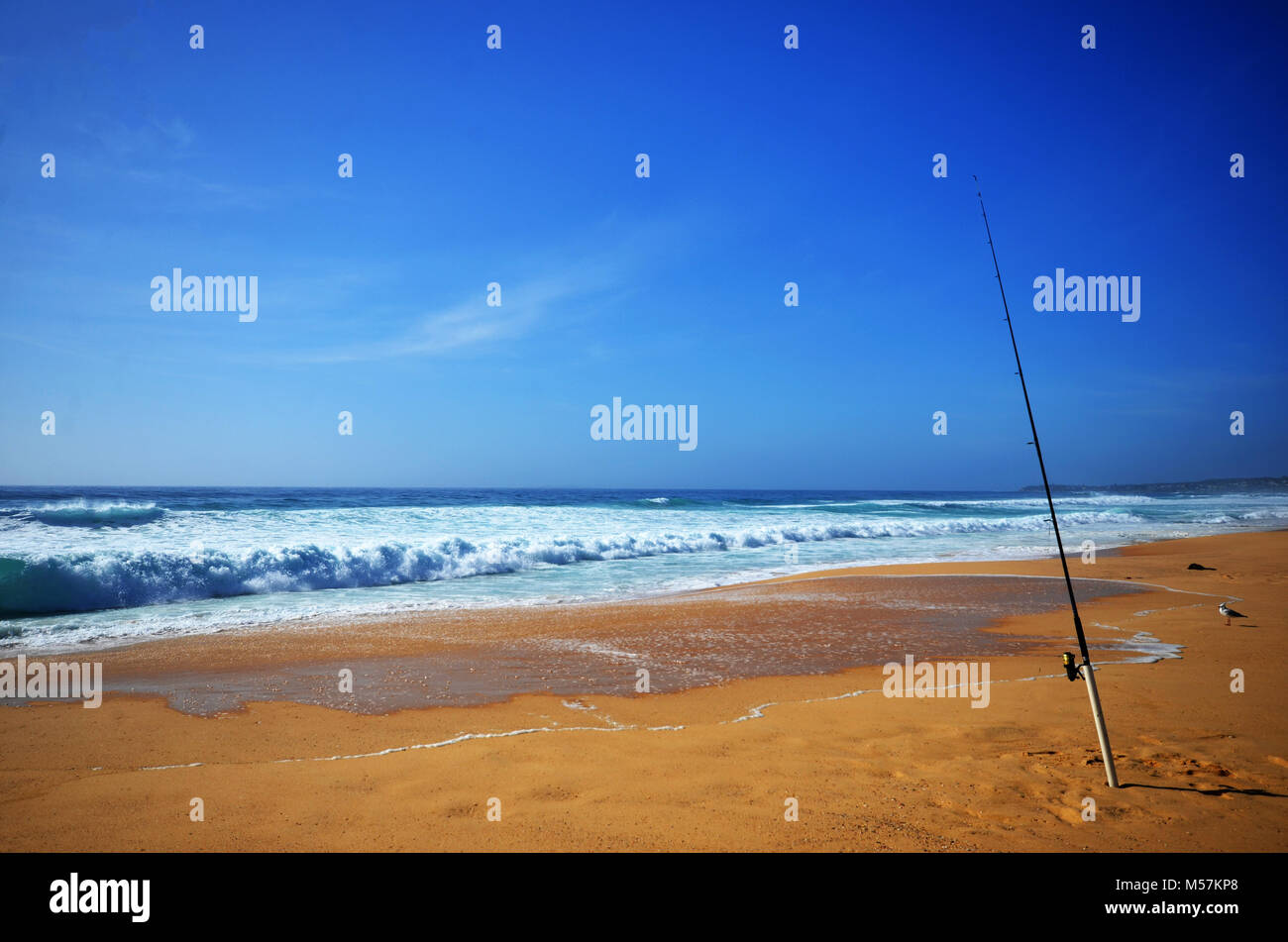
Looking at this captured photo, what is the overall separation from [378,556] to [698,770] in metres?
14.6

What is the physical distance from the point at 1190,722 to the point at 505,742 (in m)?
5.18

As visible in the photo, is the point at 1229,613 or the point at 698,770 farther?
the point at 1229,613

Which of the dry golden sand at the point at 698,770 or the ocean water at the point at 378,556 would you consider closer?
the dry golden sand at the point at 698,770

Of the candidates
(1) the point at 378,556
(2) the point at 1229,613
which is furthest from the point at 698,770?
(1) the point at 378,556

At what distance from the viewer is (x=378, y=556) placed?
54.6 ft

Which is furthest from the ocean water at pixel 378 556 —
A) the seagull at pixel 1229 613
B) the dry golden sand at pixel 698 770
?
the seagull at pixel 1229 613

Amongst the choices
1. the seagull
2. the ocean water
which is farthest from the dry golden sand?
the ocean water

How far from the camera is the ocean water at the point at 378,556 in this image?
11.6m

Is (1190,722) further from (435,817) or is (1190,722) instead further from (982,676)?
(435,817)

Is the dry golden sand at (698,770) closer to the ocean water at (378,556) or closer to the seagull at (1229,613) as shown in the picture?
the seagull at (1229,613)

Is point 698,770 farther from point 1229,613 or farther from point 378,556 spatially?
point 378,556

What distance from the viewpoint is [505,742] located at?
4688 millimetres

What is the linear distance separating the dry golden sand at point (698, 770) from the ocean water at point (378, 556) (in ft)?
19.9
